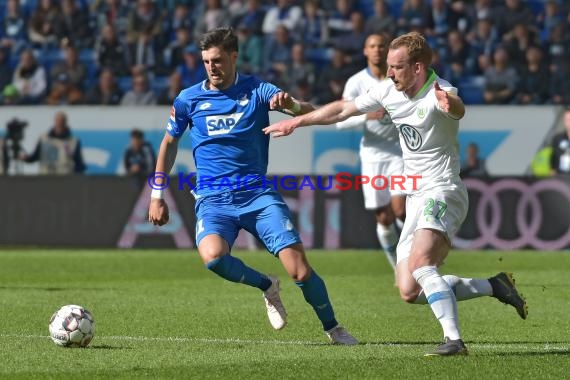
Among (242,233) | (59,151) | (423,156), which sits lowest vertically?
(242,233)

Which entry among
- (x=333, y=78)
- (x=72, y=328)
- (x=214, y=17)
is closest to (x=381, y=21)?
(x=333, y=78)

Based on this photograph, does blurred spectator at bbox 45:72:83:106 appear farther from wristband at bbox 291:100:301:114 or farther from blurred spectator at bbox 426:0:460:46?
wristband at bbox 291:100:301:114

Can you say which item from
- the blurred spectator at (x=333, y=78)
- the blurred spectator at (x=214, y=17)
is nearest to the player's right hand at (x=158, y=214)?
the blurred spectator at (x=333, y=78)

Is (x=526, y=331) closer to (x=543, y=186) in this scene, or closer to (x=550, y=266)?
(x=550, y=266)

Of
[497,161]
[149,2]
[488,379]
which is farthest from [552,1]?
[488,379]

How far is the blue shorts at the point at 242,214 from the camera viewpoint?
8602 mm

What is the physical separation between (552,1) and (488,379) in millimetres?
16636

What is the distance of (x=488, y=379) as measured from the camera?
6.85 metres

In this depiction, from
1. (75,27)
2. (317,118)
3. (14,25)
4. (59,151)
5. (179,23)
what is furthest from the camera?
(14,25)

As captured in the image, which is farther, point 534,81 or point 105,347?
point 534,81

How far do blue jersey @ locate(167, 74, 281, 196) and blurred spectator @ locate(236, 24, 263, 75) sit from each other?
43.0 feet

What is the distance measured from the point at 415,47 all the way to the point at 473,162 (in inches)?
477

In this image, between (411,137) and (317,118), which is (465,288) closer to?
(411,137)

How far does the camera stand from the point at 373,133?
1292cm
